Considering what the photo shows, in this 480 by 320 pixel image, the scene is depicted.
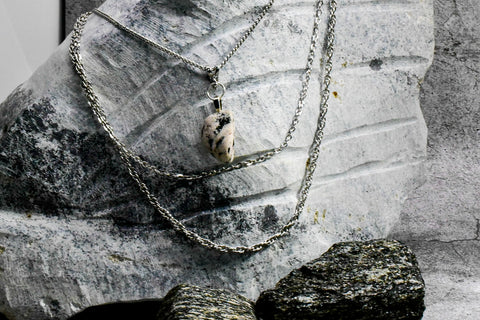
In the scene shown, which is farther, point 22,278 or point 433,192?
point 433,192

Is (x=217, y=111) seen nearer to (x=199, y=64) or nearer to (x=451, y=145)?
(x=199, y=64)

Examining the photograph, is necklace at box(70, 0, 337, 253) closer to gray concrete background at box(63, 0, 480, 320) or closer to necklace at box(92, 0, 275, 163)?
necklace at box(92, 0, 275, 163)

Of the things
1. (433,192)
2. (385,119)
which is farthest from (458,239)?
(385,119)

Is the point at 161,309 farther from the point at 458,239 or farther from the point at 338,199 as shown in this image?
the point at 458,239

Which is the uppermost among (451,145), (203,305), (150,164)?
(451,145)

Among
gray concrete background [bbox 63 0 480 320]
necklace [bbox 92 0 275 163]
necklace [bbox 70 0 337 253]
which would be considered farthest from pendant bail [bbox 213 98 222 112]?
gray concrete background [bbox 63 0 480 320]

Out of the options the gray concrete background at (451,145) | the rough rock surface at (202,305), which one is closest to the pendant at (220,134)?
the rough rock surface at (202,305)

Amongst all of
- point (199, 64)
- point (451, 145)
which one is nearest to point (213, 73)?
point (199, 64)
